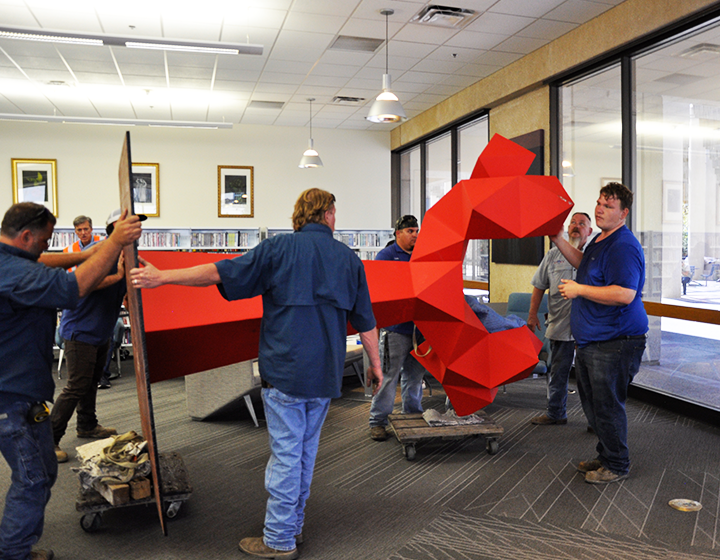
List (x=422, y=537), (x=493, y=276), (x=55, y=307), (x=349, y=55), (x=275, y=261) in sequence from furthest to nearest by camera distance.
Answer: (x=493, y=276) < (x=349, y=55) < (x=422, y=537) < (x=275, y=261) < (x=55, y=307)

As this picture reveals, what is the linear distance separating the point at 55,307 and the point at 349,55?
16.6 feet

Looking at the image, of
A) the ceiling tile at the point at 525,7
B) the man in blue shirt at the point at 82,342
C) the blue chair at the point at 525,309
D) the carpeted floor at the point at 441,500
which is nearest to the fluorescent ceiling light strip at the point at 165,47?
the man in blue shirt at the point at 82,342

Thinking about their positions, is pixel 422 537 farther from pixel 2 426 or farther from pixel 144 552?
pixel 2 426

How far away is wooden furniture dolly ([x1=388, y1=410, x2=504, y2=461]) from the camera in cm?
370

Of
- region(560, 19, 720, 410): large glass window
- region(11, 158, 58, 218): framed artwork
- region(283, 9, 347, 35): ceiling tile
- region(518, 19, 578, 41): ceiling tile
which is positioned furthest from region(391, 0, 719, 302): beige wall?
region(11, 158, 58, 218): framed artwork

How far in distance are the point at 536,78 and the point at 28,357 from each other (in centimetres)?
563

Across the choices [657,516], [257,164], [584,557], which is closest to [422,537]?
[584,557]

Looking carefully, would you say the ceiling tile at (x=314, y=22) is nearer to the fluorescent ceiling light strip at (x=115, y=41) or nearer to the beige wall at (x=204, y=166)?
the fluorescent ceiling light strip at (x=115, y=41)

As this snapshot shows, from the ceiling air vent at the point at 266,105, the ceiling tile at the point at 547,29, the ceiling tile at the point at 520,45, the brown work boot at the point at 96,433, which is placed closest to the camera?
the brown work boot at the point at 96,433

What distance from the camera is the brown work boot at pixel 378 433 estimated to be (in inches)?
161

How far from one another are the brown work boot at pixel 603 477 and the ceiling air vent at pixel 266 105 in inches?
265

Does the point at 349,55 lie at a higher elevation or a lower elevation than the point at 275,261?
higher

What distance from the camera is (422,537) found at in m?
2.72

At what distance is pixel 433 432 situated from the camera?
3.78 m
